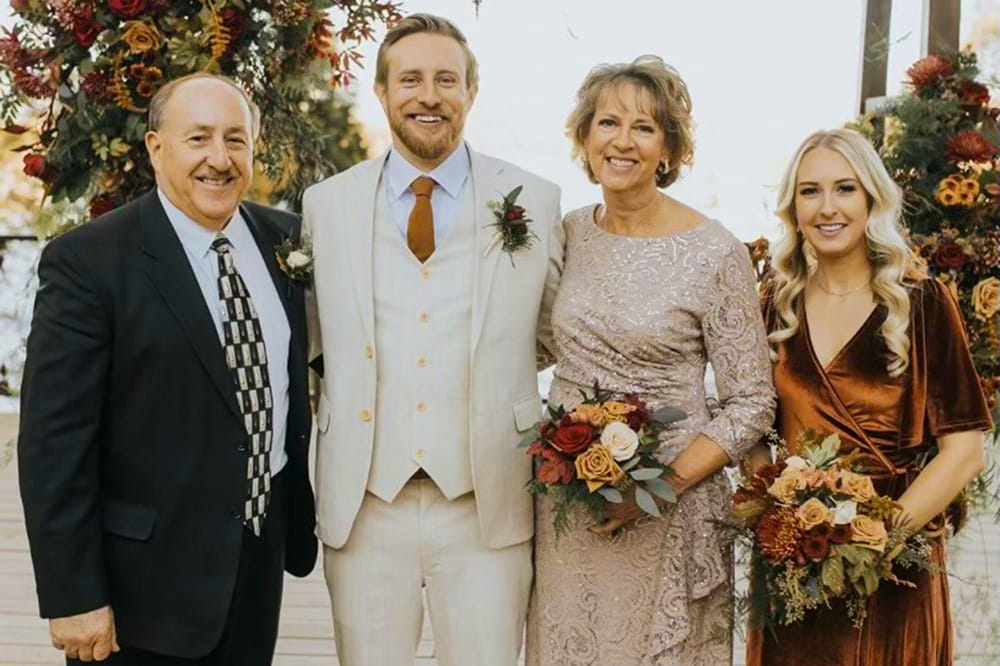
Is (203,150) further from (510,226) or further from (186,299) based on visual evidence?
(510,226)

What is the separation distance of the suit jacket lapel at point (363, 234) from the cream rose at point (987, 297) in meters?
1.92

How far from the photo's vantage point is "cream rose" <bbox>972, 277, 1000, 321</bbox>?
349cm

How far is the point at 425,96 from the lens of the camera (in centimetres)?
276

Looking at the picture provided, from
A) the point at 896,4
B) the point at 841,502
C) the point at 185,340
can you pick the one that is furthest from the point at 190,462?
the point at 896,4

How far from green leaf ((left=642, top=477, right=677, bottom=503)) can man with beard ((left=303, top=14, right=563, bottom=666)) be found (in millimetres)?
429

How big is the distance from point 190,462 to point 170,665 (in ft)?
1.50

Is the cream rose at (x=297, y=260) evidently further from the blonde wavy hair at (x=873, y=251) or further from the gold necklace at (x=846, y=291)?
the gold necklace at (x=846, y=291)

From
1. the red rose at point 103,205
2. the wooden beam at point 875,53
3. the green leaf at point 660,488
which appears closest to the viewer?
the green leaf at point 660,488

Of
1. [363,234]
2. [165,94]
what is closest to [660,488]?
[363,234]

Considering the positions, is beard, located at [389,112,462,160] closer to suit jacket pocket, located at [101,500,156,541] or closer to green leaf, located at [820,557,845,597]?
suit jacket pocket, located at [101,500,156,541]

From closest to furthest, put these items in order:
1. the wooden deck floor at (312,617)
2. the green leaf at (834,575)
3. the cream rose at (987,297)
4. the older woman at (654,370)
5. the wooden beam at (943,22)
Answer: the green leaf at (834,575) < the older woman at (654,370) < the cream rose at (987,297) < the wooden deck floor at (312,617) < the wooden beam at (943,22)

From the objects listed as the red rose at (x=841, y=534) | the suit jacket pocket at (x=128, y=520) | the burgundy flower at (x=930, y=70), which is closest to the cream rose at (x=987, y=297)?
the burgundy flower at (x=930, y=70)

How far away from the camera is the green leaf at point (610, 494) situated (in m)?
2.41

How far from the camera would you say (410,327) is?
106 inches
